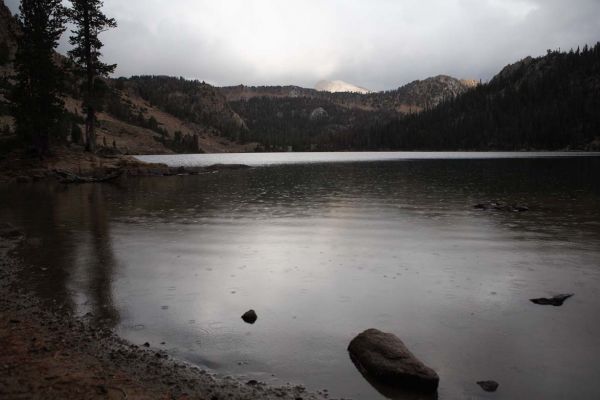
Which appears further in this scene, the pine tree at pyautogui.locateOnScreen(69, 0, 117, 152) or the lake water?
the pine tree at pyautogui.locateOnScreen(69, 0, 117, 152)

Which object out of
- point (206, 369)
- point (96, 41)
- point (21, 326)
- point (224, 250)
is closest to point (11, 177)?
point (96, 41)

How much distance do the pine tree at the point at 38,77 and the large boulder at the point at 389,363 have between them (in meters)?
58.2

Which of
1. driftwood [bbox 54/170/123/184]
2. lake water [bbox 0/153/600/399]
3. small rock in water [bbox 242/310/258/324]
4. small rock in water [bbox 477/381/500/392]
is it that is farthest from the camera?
driftwood [bbox 54/170/123/184]

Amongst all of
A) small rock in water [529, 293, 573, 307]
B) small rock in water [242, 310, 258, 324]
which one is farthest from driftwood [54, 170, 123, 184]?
small rock in water [529, 293, 573, 307]

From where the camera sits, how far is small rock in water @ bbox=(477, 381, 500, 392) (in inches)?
344

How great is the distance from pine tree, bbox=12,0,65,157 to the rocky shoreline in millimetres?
53308

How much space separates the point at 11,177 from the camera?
56.0m

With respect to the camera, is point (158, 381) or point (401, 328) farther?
point (401, 328)

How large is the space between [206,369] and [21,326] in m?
5.05

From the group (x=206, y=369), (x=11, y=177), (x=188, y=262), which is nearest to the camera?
(x=206, y=369)

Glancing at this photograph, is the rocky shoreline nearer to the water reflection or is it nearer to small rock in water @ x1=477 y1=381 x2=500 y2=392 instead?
the water reflection

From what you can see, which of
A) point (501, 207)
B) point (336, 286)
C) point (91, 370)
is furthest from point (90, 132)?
point (91, 370)

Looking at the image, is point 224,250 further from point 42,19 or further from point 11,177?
point 42,19

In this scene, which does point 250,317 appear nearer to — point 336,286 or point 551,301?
point 336,286
